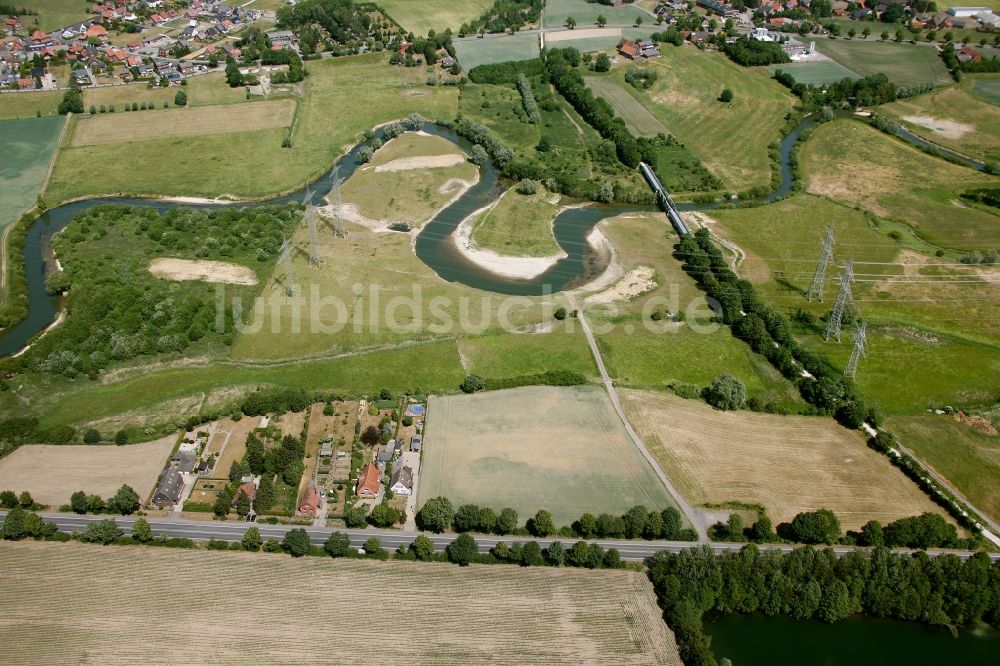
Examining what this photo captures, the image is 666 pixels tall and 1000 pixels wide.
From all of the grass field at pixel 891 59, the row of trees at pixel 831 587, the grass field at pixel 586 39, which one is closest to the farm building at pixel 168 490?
the row of trees at pixel 831 587

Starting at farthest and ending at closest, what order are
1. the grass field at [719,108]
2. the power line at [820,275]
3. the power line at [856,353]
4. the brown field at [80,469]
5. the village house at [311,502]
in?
the grass field at [719,108] → the power line at [820,275] → the power line at [856,353] → the brown field at [80,469] → the village house at [311,502]

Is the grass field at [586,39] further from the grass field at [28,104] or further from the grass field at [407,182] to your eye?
the grass field at [28,104]

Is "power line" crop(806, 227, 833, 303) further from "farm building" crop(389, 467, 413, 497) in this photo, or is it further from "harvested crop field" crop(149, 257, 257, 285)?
"harvested crop field" crop(149, 257, 257, 285)

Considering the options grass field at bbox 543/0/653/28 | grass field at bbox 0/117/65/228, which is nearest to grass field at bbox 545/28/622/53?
grass field at bbox 543/0/653/28

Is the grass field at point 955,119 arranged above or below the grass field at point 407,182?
above

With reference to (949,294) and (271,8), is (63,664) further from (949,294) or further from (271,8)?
(271,8)

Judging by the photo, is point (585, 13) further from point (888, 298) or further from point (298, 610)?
point (298, 610)
